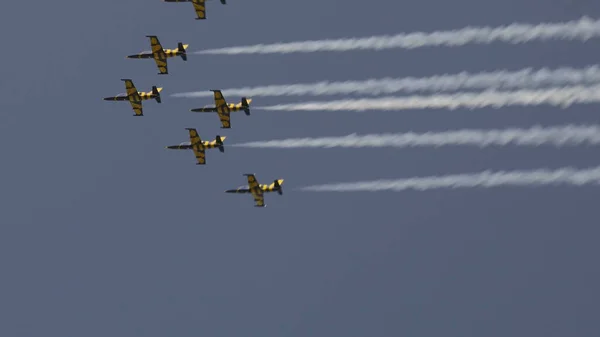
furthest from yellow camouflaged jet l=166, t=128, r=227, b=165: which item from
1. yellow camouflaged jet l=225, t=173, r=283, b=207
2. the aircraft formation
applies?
A: yellow camouflaged jet l=225, t=173, r=283, b=207

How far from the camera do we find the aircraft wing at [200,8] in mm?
118506

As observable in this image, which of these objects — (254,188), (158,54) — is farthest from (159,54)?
(254,188)

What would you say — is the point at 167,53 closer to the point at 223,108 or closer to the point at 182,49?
the point at 182,49

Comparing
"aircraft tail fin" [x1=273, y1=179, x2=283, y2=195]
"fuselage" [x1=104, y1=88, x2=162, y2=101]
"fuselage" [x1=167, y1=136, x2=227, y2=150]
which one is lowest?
"aircraft tail fin" [x1=273, y1=179, x2=283, y2=195]

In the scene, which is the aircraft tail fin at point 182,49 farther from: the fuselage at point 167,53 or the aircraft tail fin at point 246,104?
the aircraft tail fin at point 246,104

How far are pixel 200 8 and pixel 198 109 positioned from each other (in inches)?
348

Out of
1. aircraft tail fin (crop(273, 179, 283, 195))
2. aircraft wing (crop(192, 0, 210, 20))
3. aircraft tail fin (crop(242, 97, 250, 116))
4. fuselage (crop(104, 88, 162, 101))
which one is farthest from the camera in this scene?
fuselage (crop(104, 88, 162, 101))

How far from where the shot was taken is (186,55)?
11988cm

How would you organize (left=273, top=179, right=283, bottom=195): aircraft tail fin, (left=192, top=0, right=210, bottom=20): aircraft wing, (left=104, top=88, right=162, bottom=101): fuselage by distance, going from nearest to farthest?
(left=273, top=179, right=283, bottom=195): aircraft tail fin → (left=192, top=0, right=210, bottom=20): aircraft wing → (left=104, top=88, right=162, bottom=101): fuselage

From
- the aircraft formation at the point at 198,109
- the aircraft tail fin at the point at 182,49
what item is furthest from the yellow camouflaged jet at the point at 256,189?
the aircraft tail fin at the point at 182,49

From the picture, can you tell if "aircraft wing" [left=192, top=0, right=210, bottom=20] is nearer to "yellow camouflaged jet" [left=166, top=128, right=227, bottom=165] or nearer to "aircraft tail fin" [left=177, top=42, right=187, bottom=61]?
"aircraft tail fin" [left=177, top=42, right=187, bottom=61]

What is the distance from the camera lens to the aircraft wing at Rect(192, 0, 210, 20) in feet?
389

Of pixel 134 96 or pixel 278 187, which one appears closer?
pixel 278 187

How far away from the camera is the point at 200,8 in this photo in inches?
4670
